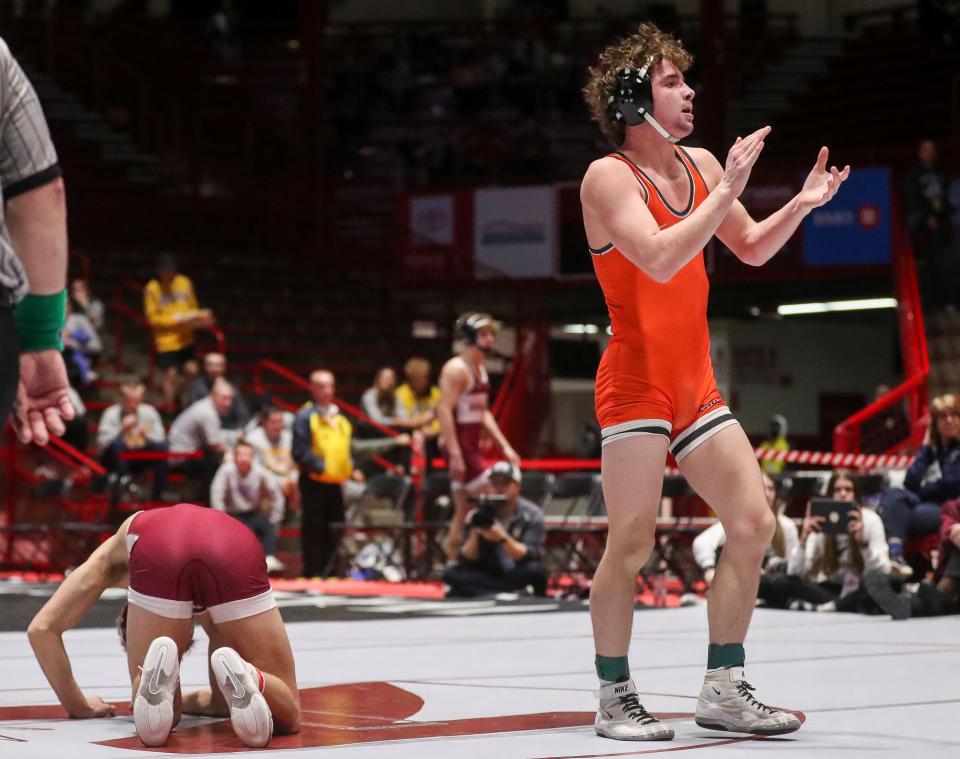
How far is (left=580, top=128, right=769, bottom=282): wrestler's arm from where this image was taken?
4543 mm

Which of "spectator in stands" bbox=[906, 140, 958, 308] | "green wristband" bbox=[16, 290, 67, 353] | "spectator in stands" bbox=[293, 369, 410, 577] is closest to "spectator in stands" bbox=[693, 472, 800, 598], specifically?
A: "spectator in stands" bbox=[293, 369, 410, 577]

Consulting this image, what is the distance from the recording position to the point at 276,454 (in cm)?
1569

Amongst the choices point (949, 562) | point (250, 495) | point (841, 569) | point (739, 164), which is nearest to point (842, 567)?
point (841, 569)

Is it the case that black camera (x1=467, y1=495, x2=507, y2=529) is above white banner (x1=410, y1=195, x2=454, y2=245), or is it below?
below

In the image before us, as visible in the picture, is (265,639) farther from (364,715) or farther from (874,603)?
(874,603)

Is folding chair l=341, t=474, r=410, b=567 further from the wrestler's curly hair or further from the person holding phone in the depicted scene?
the wrestler's curly hair

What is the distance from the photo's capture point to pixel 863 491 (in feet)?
37.8

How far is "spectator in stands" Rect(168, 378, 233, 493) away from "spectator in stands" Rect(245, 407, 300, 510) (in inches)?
11.8

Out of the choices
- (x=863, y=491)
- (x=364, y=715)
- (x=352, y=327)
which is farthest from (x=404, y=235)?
(x=364, y=715)

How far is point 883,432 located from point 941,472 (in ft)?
15.0

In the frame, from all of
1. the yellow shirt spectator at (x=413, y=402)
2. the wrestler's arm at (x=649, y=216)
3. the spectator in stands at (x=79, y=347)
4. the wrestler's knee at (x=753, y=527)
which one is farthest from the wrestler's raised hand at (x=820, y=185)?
the spectator in stands at (x=79, y=347)

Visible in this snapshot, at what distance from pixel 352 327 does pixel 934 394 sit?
7572 millimetres

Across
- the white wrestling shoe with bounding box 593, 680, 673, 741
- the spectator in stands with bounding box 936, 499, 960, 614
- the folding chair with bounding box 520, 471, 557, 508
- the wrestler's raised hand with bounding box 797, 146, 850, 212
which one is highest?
the wrestler's raised hand with bounding box 797, 146, 850, 212

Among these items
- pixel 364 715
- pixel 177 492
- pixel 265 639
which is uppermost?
pixel 265 639
